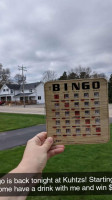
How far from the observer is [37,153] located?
1.48m

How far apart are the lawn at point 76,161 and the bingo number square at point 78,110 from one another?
98.7 inches

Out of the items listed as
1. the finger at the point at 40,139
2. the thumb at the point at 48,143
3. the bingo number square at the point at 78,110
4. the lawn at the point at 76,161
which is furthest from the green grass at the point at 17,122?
the bingo number square at the point at 78,110

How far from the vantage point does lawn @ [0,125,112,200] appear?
4.45 meters

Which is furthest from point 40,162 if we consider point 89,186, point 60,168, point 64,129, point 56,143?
point 60,168

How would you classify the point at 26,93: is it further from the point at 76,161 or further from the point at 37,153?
the point at 37,153

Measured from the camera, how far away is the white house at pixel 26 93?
174 feet

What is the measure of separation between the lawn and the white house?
45.0 m

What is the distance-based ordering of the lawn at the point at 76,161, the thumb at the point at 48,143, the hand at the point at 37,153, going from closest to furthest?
the hand at the point at 37,153, the thumb at the point at 48,143, the lawn at the point at 76,161

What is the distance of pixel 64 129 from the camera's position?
144 centimetres

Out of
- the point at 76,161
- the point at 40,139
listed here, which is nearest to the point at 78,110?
the point at 40,139

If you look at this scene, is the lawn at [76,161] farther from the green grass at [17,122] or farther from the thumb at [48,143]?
the green grass at [17,122]

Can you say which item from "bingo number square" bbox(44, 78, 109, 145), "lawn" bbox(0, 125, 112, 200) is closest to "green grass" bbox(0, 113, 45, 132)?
"lawn" bbox(0, 125, 112, 200)

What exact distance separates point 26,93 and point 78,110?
55594 millimetres

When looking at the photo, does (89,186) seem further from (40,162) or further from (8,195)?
(8,195)
